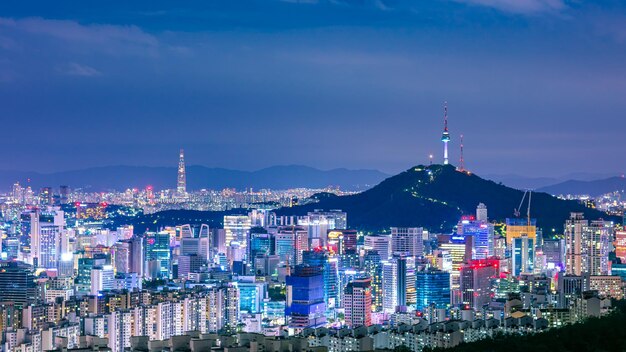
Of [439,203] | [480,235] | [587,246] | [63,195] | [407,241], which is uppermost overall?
[63,195]

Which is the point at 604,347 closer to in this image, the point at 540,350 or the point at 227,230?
the point at 540,350

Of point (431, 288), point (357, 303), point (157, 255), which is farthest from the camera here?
point (157, 255)

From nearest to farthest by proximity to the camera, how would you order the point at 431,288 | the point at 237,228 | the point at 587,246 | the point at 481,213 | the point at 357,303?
the point at 357,303 < the point at 431,288 < the point at 587,246 < the point at 481,213 < the point at 237,228

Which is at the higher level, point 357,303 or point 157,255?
point 157,255

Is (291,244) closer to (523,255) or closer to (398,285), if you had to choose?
(523,255)

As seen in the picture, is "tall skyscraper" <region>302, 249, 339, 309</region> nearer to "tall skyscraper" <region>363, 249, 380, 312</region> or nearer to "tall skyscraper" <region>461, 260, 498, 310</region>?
"tall skyscraper" <region>363, 249, 380, 312</region>

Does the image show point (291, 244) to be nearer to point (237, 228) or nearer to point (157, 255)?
point (157, 255)

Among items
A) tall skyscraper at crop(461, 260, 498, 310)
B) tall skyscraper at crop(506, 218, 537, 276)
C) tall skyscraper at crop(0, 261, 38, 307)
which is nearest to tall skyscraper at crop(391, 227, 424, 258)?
tall skyscraper at crop(506, 218, 537, 276)

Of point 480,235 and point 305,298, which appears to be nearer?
point 305,298

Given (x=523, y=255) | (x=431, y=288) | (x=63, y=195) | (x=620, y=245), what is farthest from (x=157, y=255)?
(x=63, y=195)
